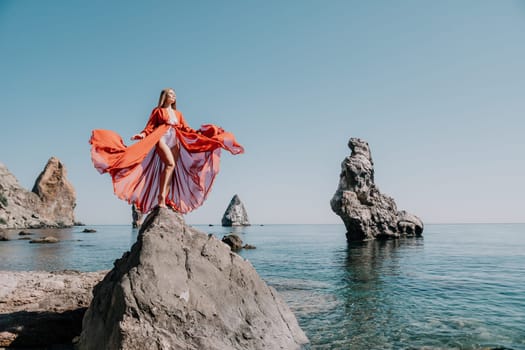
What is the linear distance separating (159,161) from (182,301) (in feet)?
11.7

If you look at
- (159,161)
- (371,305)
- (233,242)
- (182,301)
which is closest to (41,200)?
(233,242)

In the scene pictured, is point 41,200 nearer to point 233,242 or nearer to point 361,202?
point 233,242

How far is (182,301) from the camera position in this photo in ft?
17.9

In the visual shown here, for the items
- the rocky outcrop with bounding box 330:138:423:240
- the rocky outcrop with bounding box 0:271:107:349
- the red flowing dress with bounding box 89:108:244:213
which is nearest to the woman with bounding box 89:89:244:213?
the red flowing dress with bounding box 89:108:244:213

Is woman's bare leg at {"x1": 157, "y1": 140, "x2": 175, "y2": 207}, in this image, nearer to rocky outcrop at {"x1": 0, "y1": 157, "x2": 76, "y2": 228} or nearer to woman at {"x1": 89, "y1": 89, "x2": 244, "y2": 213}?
woman at {"x1": 89, "y1": 89, "x2": 244, "y2": 213}

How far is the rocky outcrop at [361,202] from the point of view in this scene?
45.4 metres

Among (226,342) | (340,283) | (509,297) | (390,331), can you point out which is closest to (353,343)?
(390,331)

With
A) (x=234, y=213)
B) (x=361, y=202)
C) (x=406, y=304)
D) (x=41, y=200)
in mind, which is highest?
(x=41, y=200)

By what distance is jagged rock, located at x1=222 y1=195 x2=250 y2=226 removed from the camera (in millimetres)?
141000

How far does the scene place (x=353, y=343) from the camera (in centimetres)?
884

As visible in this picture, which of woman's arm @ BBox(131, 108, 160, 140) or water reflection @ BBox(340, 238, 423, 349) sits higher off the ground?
woman's arm @ BBox(131, 108, 160, 140)

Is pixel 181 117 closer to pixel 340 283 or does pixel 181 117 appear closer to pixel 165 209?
pixel 165 209

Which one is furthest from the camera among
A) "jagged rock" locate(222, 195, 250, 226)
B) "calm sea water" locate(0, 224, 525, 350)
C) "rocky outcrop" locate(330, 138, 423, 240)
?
"jagged rock" locate(222, 195, 250, 226)

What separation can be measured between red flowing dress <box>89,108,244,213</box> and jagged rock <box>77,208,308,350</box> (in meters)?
0.98
